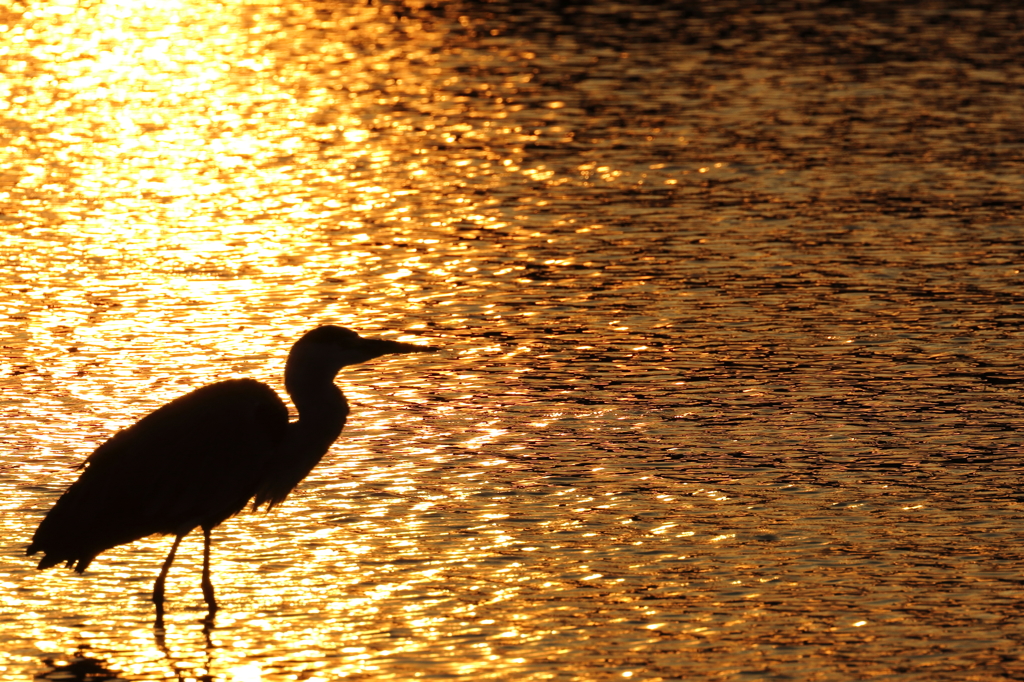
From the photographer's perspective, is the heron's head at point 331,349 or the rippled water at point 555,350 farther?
the heron's head at point 331,349

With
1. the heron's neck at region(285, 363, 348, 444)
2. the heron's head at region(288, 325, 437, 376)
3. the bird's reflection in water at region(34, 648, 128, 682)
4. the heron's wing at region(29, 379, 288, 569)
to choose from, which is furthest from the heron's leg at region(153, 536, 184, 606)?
the heron's head at region(288, 325, 437, 376)

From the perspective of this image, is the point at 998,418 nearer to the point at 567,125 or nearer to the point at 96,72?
the point at 567,125

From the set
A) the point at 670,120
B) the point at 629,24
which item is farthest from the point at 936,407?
the point at 629,24

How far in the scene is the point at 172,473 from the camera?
9523mm

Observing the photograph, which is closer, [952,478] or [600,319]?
[952,478]

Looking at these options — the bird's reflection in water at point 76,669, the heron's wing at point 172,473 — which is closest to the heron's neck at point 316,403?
the heron's wing at point 172,473

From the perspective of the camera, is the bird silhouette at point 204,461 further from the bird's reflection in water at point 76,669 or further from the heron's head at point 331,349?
the bird's reflection in water at point 76,669

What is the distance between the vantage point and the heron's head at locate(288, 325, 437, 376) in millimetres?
9844

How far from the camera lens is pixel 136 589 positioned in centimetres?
988

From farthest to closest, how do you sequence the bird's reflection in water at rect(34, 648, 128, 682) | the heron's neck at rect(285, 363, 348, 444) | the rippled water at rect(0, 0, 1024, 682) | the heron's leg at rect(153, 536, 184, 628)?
the heron's neck at rect(285, 363, 348, 444)
the heron's leg at rect(153, 536, 184, 628)
the rippled water at rect(0, 0, 1024, 682)
the bird's reflection in water at rect(34, 648, 128, 682)

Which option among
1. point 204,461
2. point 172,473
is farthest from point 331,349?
point 172,473

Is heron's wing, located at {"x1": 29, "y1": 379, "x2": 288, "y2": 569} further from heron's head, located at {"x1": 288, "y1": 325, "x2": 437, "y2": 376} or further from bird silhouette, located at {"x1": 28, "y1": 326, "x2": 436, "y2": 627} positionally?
heron's head, located at {"x1": 288, "y1": 325, "x2": 437, "y2": 376}

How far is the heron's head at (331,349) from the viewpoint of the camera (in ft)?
32.3

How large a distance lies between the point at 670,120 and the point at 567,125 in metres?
1.36
